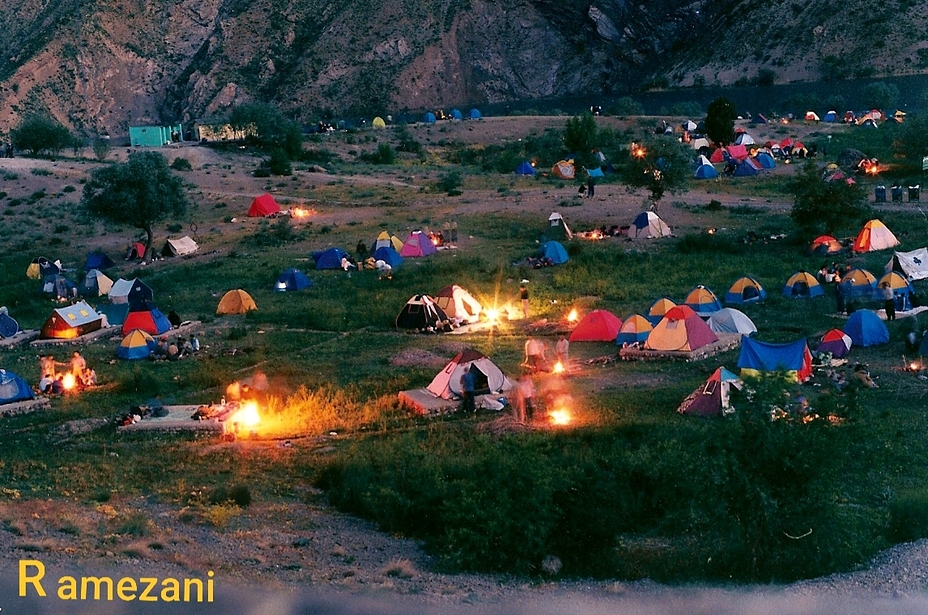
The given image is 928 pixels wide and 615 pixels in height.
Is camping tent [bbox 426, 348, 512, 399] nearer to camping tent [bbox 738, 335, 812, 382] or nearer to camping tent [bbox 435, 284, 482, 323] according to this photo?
camping tent [bbox 738, 335, 812, 382]

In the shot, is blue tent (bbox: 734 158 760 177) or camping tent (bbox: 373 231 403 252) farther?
blue tent (bbox: 734 158 760 177)

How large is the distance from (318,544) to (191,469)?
4.31 meters

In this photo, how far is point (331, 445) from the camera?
18734mm

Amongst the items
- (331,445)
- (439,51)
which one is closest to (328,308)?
(331,445)

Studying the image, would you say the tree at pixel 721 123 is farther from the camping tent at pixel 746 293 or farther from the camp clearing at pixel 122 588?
the camp clearing at pixel 122 588

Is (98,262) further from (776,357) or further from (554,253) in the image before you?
(776,357)

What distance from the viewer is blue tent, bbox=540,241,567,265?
35766 mm

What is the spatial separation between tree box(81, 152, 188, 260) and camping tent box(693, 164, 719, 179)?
25.1 meters

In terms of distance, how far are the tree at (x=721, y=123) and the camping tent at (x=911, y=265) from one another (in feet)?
113

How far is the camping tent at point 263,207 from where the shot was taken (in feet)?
155

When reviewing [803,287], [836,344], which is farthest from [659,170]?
[836,344]

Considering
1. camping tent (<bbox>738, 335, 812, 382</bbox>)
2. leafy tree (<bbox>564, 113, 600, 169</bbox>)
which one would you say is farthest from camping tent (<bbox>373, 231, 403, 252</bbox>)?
leafy tree (<bbox>564, 113, 600, 169</bbox>)

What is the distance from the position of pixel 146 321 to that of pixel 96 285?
25.9 feet

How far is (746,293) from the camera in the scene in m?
29.3
